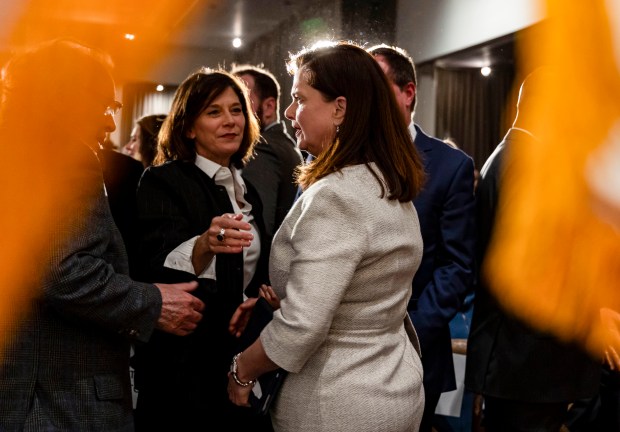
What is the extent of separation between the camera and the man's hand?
6.05ft

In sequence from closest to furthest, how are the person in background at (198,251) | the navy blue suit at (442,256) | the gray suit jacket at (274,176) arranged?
the person in background at (198,251) → the navy blue suit at (442,256) → the gray suit jacket at (274,176)

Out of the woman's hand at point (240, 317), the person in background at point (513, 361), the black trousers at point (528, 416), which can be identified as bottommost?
the black trousers at point (528, 416)

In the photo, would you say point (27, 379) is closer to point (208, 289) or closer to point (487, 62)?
point (208, 289)

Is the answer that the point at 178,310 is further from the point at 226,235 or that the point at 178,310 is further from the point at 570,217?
the point at 570,217

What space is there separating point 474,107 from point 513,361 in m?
2.37

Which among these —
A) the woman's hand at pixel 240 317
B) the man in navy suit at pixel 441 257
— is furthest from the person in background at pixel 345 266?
the man in navy suit at pixel 441 257

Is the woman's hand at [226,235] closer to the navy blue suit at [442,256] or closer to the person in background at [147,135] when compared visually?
the navy blue suit at [442,256]

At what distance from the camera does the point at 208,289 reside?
2102mm

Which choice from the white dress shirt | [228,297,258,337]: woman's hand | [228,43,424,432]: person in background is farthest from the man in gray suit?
[228,43,424,432]: person in background

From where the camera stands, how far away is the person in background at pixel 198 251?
2.10m

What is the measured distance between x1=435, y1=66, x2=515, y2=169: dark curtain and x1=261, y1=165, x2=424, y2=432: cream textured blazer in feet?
8.05

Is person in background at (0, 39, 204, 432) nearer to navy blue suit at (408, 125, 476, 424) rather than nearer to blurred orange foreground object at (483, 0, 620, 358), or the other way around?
navy blue suit at (408, 125, 476, 424)

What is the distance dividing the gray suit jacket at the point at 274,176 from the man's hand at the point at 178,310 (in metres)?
0.86

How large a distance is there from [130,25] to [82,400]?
192cm
